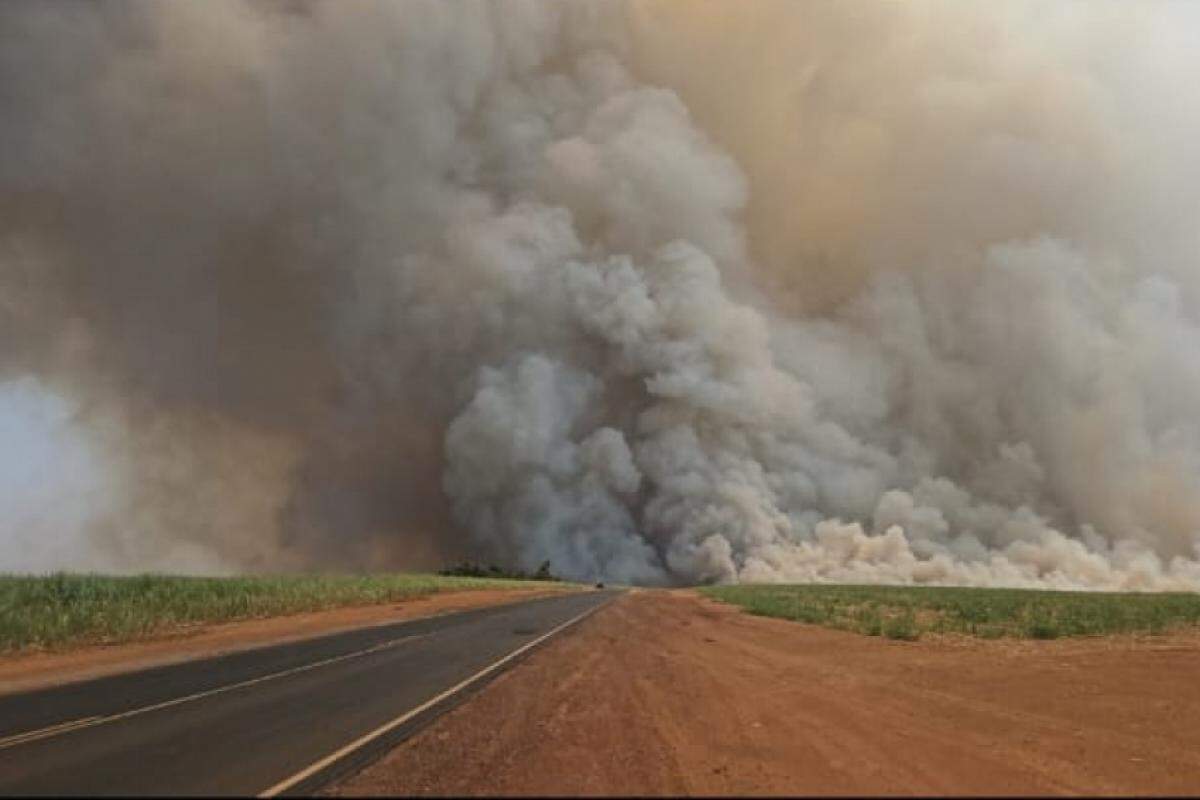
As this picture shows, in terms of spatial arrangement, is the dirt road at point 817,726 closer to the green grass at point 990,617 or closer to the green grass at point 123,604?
the green grass at point 990,617

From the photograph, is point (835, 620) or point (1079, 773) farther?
point (835, 620)

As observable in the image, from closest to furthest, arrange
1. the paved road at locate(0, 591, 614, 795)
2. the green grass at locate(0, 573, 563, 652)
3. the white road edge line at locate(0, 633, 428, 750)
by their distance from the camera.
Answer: the paved road at locate(0, 591, 614, 795) → the white road edge line at locate(0, 633, 428, 750) → the green grass at locate(0, 573, 563, 652)

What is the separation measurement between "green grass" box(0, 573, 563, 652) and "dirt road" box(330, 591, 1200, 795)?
13861 mm

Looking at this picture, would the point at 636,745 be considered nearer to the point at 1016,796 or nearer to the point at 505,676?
the point at 1016,796

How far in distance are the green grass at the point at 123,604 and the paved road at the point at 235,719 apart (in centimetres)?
767

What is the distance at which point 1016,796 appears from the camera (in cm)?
727

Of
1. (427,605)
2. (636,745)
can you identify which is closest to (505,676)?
(636,745)

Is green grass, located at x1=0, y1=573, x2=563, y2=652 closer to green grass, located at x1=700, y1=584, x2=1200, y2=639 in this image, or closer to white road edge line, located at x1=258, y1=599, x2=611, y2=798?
white road edge line, located at x1=258, y1=599, x2=611, y2=798

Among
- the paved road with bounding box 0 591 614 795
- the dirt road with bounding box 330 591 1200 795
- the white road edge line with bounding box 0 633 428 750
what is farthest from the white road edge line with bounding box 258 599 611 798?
the white road edge line with bounding box 0 633 428 750

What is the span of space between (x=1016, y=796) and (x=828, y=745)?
2.29 m

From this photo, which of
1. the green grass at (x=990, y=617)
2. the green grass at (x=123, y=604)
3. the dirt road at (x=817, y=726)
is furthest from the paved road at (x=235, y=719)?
the green grass at (x=990, y=617)

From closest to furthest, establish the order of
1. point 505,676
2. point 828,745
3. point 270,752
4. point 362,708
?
1. point 270,752
2. point 828,745
3. point 362,708
4. point 505,676

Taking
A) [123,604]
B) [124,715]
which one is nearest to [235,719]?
[124,715]

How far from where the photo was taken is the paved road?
25.3ft
